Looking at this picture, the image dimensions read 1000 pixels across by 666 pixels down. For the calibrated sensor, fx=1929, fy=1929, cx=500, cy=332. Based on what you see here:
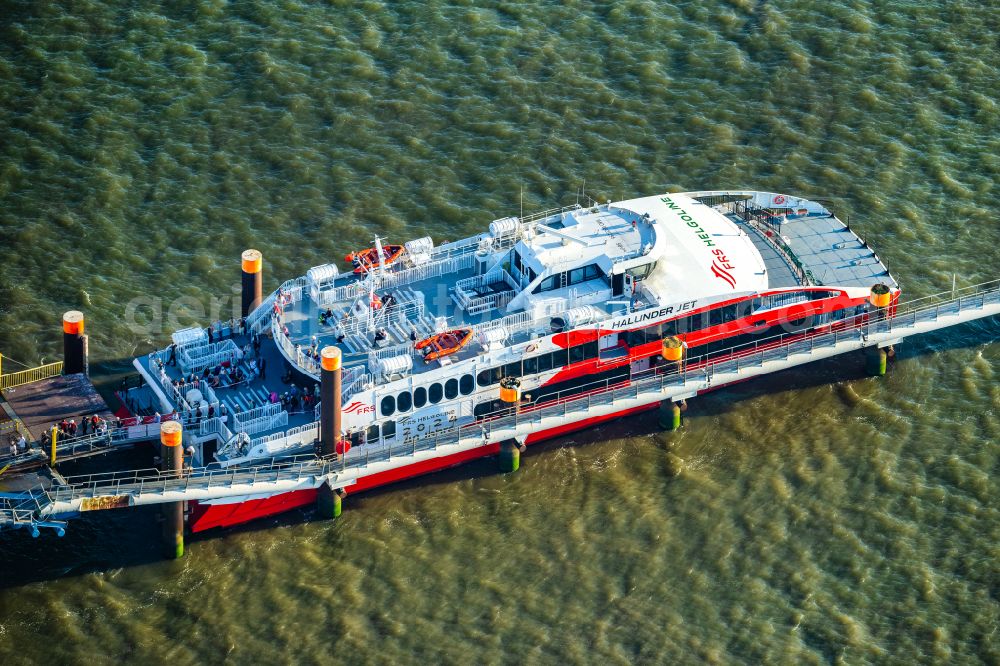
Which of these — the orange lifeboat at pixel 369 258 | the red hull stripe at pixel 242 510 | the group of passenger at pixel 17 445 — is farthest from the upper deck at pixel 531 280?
the group of passenger at pixel 17 445

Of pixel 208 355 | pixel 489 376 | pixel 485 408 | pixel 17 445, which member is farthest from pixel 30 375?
pixel 489 376

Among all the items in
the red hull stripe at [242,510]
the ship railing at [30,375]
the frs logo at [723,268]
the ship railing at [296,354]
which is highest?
the frs logo at [723,268]

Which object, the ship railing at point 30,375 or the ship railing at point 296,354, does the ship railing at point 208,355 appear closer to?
the ship railing at point 296,354

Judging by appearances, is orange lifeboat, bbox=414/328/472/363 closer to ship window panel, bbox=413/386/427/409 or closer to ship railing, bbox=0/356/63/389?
ship window panel, bbox=413/386/427/409

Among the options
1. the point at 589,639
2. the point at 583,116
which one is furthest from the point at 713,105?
the point at 589,639

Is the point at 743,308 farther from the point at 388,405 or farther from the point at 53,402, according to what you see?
the point at 53,402

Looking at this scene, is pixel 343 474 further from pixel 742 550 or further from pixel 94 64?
pixel 94 64

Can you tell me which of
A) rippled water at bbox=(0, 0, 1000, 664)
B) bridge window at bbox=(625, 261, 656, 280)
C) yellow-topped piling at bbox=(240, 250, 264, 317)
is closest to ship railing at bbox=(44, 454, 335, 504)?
rippled water at bbox=(0, 0, 1000, 664)
